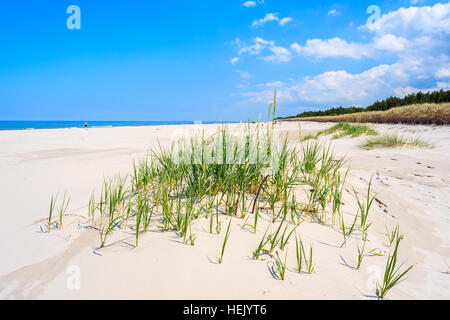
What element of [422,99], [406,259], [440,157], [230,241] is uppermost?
[422,99]

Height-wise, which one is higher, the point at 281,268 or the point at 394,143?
the point at 394,143

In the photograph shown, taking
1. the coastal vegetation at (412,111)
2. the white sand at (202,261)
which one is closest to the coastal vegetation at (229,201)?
the white sand at (202,261)

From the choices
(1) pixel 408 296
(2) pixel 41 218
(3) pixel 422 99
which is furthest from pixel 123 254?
(3) pixel 422 99

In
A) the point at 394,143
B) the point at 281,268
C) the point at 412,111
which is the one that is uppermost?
the point at 412,111

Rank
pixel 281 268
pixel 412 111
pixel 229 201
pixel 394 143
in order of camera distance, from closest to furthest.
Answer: pixel 281 268 → pixel 229 201 → pixel 394 143 → pixel 412 111

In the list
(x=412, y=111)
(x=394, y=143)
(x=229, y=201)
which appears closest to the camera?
(x=229, y=201)

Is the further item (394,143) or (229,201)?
(394,143)

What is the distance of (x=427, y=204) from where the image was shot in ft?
7.07

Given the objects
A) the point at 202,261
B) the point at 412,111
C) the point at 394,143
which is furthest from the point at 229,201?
the point at 412,111

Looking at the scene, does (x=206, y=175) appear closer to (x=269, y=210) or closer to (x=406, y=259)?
(x=269, y=210)

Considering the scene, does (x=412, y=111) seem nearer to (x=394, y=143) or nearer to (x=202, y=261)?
(x=394, y=143)

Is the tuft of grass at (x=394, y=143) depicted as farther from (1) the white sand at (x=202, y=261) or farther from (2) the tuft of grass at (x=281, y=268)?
(2) the tuft of grass at (x=281, y=268)
